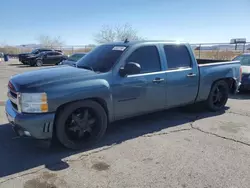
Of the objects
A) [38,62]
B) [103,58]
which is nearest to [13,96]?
[103,58]

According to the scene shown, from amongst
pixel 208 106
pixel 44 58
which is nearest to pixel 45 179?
pixel 208 106

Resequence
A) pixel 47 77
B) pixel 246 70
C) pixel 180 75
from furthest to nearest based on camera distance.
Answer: pixel 246 70 → pixel 180 75 → pixel 47 77

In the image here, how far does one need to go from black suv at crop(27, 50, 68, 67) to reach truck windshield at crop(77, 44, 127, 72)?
68.2 feet

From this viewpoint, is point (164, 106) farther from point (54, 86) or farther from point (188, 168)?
point (54, 86)

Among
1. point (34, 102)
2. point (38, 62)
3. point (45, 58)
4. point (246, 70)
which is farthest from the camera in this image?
point (45, 58)

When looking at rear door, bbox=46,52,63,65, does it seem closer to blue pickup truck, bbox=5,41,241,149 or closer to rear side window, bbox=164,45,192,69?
blue pickup truck, bbox=5,41,241,149

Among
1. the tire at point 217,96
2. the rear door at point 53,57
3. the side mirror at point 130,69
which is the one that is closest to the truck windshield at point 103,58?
the side mirror at point 130,69

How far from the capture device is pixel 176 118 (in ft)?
19.6

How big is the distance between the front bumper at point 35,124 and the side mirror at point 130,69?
4.72 ft

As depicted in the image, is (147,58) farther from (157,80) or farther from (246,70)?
(246,70)

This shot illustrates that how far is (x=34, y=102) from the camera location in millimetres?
3740

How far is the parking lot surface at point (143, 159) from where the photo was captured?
10.7ft

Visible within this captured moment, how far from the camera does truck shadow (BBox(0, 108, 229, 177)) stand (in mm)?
3734

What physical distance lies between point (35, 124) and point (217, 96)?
4.72m
